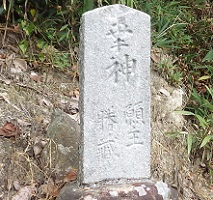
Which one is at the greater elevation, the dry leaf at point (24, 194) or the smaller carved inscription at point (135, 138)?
the smaller carved inscription at point (135, 138)

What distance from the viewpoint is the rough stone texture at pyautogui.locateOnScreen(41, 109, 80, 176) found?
2803 mm

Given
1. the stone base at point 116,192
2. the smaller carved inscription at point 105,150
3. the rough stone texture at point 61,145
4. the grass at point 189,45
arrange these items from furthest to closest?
the grass at point 189,45
the rough stone texture at point 61,145
the smaller carved inscription at point 105,150
the stone base at point 116,192

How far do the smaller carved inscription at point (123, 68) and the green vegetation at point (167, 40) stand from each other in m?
1.01

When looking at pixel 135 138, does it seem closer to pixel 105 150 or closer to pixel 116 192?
pixel 105 150

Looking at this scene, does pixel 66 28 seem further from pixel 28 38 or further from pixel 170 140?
pixel 170 140

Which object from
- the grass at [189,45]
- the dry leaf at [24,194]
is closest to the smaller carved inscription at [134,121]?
the dry leaf at [24,194]

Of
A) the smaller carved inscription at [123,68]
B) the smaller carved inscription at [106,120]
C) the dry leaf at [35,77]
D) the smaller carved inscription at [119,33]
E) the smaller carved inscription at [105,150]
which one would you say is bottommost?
the smaller carved inscription at [105,150]

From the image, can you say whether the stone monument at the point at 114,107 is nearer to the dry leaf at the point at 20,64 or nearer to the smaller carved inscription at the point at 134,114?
the smaller carved inscription at the point at 134,114

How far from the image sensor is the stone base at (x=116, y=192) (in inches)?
91.0

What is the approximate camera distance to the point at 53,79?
3637 mm

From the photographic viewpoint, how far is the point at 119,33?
2.44m

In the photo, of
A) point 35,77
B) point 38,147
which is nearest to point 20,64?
point 35,77

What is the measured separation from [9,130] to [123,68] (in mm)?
907

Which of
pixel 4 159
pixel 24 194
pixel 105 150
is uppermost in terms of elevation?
pixel 105 150
